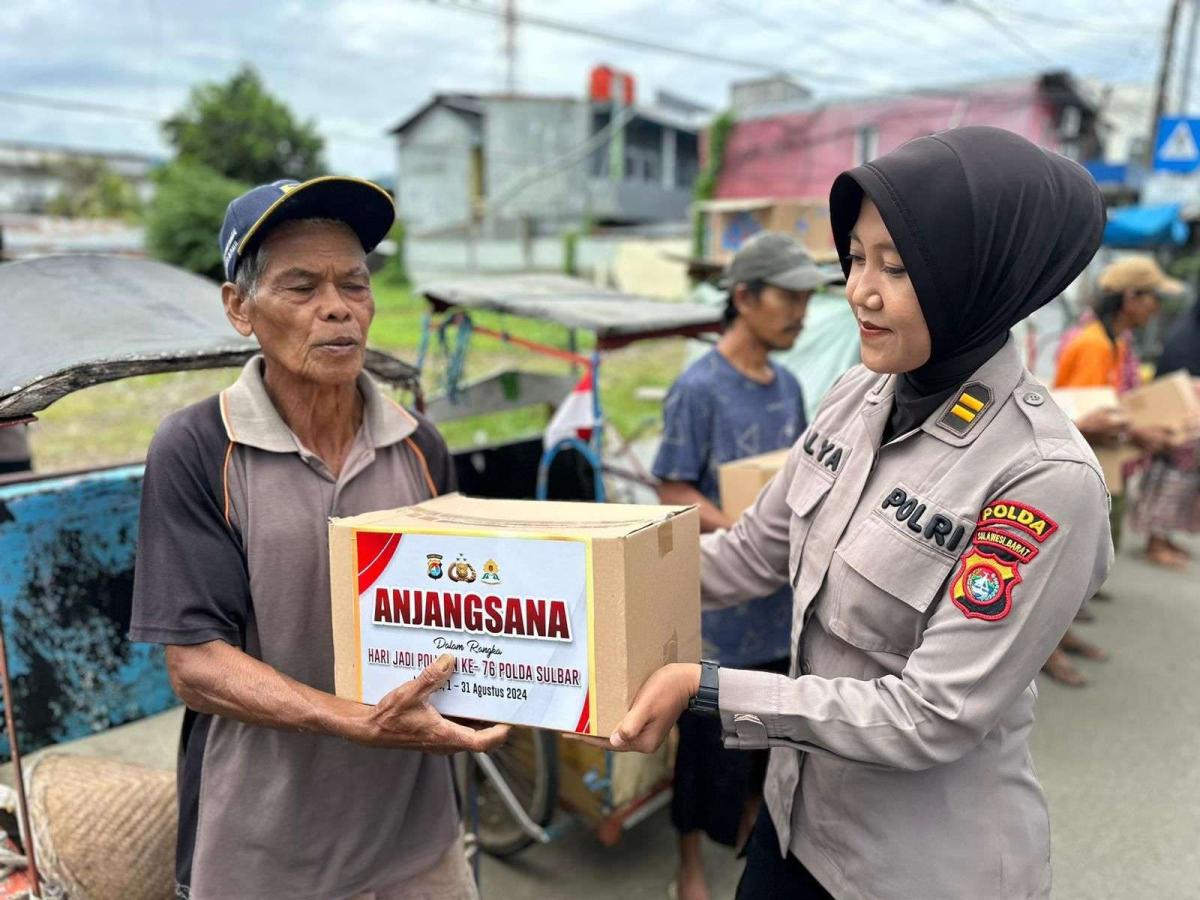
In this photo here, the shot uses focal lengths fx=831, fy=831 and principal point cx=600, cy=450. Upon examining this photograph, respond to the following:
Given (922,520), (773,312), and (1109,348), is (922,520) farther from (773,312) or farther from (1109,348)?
(1109,348)

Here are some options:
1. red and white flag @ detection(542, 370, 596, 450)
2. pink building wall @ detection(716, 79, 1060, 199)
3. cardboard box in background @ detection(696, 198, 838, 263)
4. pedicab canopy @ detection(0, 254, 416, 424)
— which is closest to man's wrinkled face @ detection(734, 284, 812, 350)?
red and white flag @ detection(542, 370, 596, 450)

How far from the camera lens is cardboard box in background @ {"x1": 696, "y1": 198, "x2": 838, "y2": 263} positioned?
6.58m

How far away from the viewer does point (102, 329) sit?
6.15 ft

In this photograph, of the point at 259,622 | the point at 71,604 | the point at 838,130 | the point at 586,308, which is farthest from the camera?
the point at 838,130

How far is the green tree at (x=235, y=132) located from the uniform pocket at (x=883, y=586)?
31.8 m

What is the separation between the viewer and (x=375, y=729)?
1.37 m

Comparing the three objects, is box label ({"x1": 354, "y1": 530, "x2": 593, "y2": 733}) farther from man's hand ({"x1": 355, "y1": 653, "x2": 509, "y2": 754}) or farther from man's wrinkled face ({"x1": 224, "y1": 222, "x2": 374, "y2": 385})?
man's wrinkled face ({"x1": 224, "y1": 222, "x2": 374, "y2": 385})

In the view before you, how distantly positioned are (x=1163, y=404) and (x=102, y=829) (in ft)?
16.1

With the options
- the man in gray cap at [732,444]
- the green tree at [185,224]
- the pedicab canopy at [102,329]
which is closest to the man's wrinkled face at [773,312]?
the man in gray cap at [732,444]

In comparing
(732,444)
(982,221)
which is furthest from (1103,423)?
(982,221)

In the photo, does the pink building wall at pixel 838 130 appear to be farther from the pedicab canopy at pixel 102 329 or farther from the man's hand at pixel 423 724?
the man's hand at pixel 423 724

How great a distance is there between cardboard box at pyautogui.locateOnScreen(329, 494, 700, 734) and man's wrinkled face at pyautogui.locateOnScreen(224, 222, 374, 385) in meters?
0.33

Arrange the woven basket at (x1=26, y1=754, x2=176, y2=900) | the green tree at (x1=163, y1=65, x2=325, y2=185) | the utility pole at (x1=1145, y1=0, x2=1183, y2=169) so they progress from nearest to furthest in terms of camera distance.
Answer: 1. the woven basket at (x1=26, y1=754, x2=176, y2=900)
2. the utility pole at (x1=1145, y1=0, x2=1183, y2=169)
3. the green tree at (x1=163, y1=65, x2=325, y2=185)

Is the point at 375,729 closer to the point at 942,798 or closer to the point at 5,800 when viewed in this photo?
the point at 942,798
